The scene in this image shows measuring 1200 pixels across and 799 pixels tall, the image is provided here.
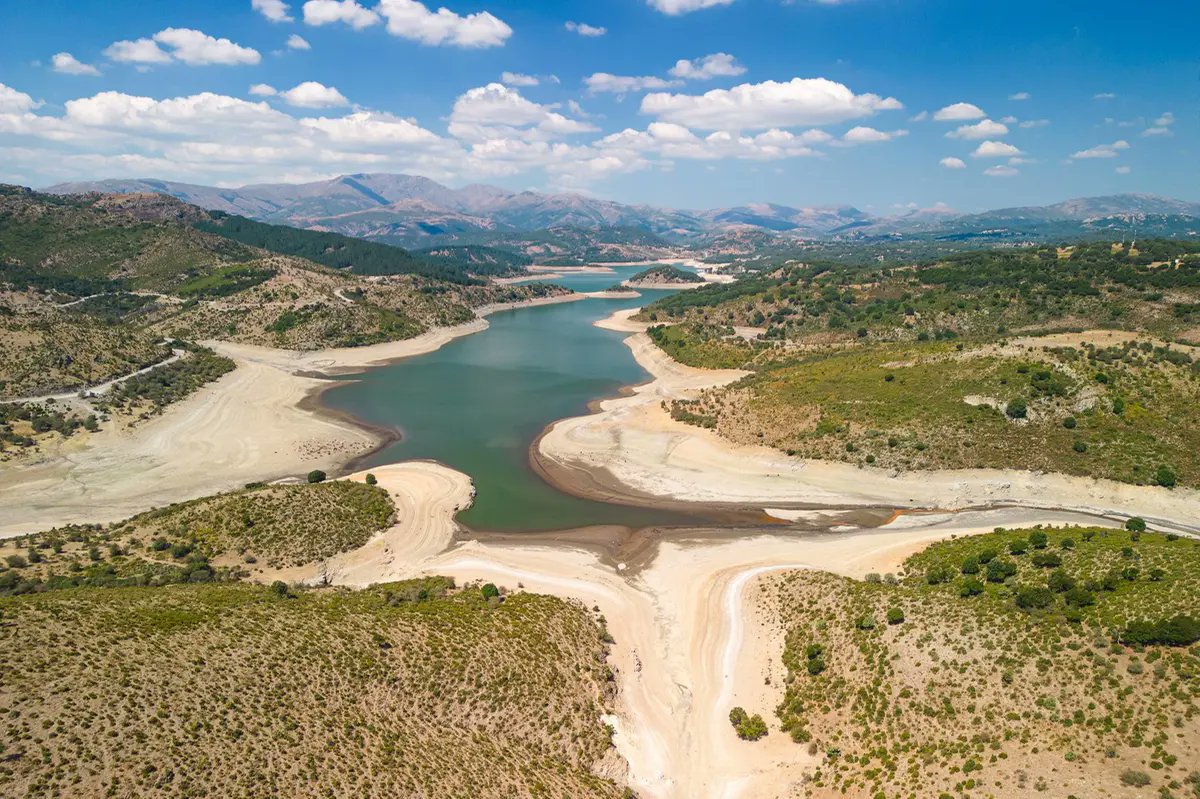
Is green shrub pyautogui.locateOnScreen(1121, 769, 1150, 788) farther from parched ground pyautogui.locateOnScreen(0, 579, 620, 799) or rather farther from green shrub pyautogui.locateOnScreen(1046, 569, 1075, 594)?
parched ground pyautogui.locateOnScreen(0, 579, 620, 799)

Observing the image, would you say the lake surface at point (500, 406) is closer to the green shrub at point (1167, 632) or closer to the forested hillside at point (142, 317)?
the forested hillside at point (142, 317)

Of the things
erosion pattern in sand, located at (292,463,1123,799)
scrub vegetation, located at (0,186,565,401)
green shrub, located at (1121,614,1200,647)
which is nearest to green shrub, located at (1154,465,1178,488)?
erosion pattern in sand, located at (292,463,1123,799)

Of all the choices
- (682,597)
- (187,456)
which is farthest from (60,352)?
(682,597)

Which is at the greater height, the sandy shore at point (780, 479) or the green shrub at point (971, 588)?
the green shrub at point (971, 588)

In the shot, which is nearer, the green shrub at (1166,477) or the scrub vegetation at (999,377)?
the green shrub at (1166,477)

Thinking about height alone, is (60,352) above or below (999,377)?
below

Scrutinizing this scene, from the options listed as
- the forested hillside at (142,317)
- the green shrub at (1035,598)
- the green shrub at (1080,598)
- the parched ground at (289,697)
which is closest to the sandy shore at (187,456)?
the forested hillside at (142,317)

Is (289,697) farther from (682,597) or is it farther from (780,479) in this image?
(780,479)
